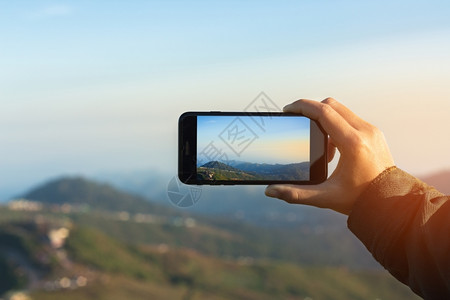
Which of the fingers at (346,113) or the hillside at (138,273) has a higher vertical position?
the fingers at (346,113)

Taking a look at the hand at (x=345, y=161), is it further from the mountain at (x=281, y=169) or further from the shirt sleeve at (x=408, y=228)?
the mountain at (x=281, y=169)

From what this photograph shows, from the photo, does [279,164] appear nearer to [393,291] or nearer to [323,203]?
[323,203]

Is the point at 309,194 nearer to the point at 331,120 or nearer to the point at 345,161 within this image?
the point at 345,161

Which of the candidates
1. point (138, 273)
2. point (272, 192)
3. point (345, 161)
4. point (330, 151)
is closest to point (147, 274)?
point (138, 273)

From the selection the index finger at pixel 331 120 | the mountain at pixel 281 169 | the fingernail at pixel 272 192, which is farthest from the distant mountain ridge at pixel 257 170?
the index finger at pixel 331 120

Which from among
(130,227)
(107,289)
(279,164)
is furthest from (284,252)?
(279,164)
